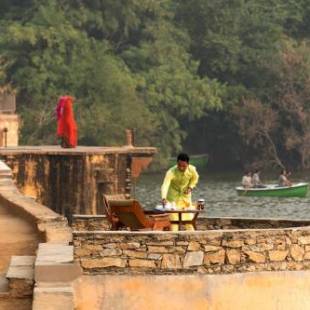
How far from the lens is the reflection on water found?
58219 millimetres

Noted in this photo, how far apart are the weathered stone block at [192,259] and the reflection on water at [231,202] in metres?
40.8

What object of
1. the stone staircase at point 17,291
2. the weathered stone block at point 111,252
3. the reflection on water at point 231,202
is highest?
the weathered stone block at point 111,252

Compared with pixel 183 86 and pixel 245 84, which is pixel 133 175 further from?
pixel 245 84

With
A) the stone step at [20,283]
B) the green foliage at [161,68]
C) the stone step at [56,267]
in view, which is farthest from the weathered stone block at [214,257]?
the green foliage at [161,68]

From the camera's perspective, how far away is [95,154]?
37.8 metres

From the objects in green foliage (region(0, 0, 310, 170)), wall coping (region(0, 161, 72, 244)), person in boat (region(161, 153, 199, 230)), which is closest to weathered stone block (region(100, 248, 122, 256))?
wall coping (region(0, 161, 72, 244))

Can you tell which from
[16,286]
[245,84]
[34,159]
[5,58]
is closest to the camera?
[16,286]

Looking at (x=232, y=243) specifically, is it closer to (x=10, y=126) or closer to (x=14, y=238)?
(x=14, y=238)

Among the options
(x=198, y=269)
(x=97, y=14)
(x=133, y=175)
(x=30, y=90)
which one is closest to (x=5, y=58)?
(x=30, y=90)

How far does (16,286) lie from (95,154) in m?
24.6

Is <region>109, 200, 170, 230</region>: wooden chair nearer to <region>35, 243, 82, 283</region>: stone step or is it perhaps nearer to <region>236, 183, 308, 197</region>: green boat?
<region>35, 243, 82, 283</region>: stone step

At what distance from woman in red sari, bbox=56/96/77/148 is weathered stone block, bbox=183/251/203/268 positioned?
2677 centimetres

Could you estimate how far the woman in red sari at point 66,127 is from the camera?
41050 millimetres

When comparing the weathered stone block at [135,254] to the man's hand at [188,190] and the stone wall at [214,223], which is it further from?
the man's hand at [188,190]
